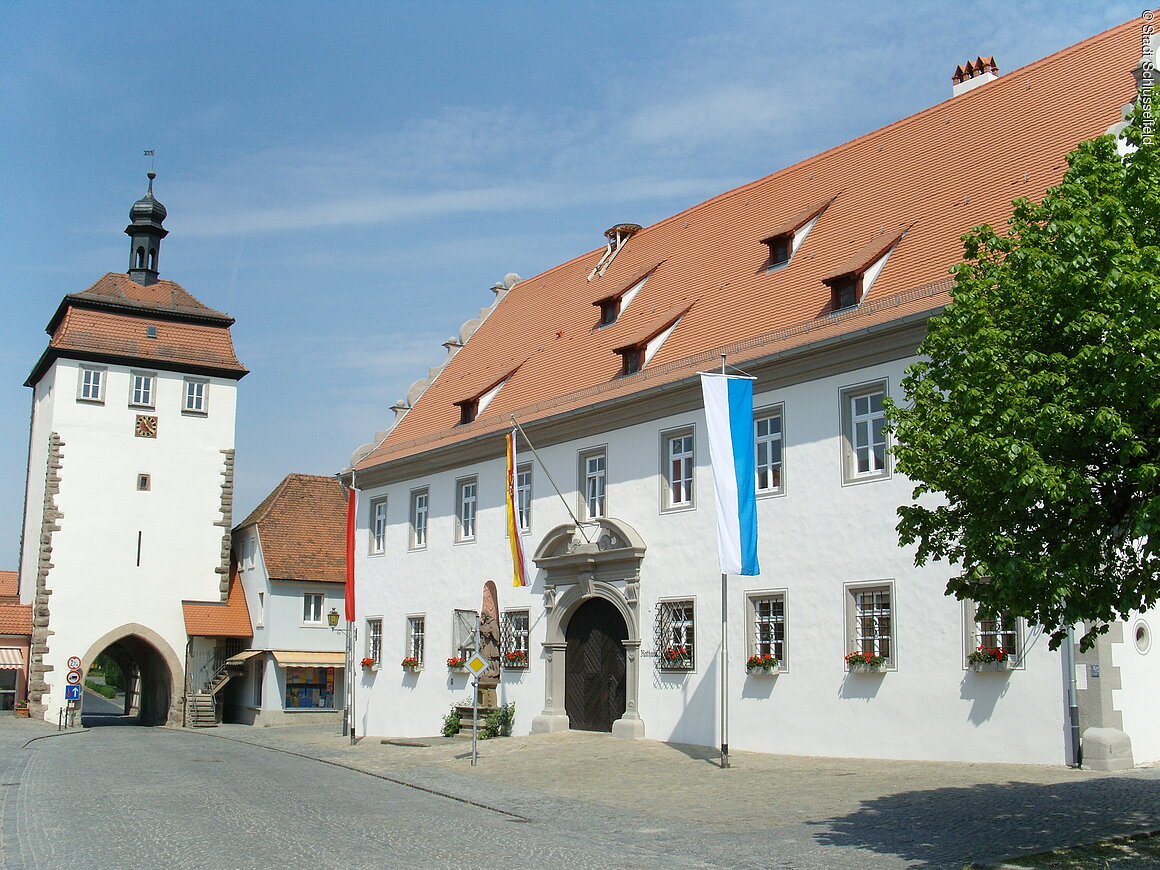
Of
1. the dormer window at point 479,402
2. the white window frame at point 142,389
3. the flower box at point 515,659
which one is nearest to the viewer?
the flower box at point 515,659

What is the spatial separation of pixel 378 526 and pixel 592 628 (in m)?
9.07

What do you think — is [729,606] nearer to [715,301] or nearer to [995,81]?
[715,301]

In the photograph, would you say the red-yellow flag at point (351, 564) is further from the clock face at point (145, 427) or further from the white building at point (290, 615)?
the clock face at point (145, 427)

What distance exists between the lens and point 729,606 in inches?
775

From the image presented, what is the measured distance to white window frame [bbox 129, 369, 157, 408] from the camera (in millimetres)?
41062

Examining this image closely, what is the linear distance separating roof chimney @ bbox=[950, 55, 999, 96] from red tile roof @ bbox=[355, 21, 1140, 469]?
1.64 meters

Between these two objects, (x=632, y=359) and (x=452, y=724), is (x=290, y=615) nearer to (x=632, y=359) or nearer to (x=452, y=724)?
(x=452, y=724)

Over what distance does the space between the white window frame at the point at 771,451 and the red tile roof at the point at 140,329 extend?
91.1 feet

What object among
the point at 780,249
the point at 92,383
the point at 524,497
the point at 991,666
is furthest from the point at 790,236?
the point at 92,383

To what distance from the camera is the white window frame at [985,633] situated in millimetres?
15578

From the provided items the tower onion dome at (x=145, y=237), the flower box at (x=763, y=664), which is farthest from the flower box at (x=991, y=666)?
the tower onion dome at (x=145, y=237)

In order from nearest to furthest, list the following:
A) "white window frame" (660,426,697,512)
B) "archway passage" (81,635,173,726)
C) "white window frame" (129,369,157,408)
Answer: "white window frame" (660,426,697,512) → "white window frame" (129,369,157,408) → "archway passage" (81,635,173,726)

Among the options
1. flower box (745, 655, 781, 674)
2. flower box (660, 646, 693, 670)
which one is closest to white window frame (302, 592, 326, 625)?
flower box (660, 646, 693, 670)

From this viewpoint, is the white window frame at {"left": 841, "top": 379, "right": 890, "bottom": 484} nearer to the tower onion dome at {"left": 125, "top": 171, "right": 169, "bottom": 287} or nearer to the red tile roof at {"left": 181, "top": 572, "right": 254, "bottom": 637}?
the red tile roof at {"left": 181, "top": 572, "right": 254, "bottom": 637}
